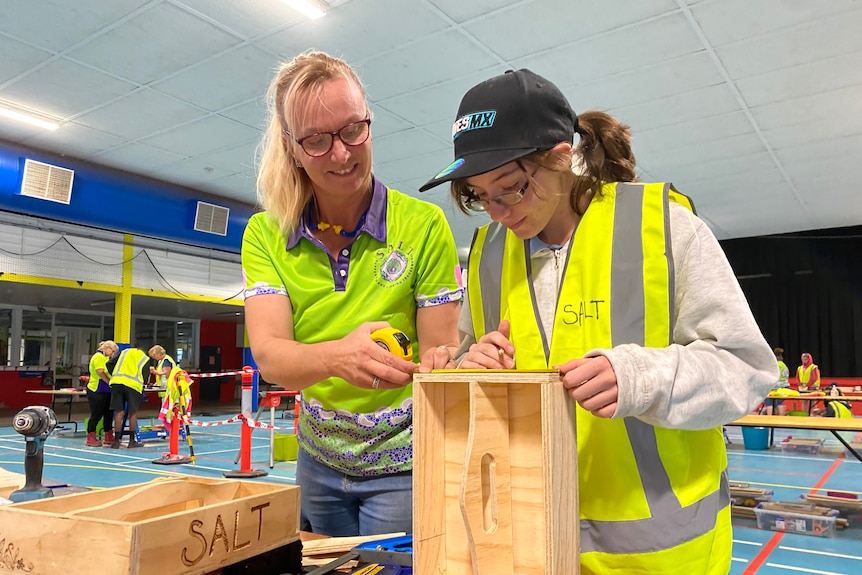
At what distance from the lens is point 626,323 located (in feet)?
3.39

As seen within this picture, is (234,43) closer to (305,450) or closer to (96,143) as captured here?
(96,143)

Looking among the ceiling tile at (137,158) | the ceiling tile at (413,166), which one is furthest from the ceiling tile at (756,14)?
the ceiling tile at (137,158)

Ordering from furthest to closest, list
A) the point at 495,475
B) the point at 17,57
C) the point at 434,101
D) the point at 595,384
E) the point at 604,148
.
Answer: the point at 434,101 → the point at 17,57 → the point at 604,148 → the point at 495,475 → the point at 595,384

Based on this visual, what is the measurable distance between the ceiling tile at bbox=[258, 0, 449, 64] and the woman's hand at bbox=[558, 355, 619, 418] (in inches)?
172

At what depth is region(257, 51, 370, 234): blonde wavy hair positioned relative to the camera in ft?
4.53

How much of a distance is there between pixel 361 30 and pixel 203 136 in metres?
3.12

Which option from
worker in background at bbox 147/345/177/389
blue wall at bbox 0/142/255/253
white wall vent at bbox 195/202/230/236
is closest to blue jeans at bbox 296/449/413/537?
blue wall at bbox 0/142/255/253

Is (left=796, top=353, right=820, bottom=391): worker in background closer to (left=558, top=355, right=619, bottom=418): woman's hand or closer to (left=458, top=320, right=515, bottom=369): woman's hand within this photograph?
(left=458, top=320, right=515, bottom=369): woman's hand

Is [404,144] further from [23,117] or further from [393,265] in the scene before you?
[393,265]

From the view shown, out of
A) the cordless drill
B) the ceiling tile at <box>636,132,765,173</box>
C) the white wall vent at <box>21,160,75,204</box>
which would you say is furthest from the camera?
the ceiling tile at <box>636,132,765,173</box>

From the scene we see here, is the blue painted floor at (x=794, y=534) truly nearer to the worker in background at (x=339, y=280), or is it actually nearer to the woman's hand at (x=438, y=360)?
the worker in background at (x=339, y=280)

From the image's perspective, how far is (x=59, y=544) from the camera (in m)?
0.95

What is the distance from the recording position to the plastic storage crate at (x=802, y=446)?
9320 mm

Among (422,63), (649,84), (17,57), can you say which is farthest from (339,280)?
(17,57)
